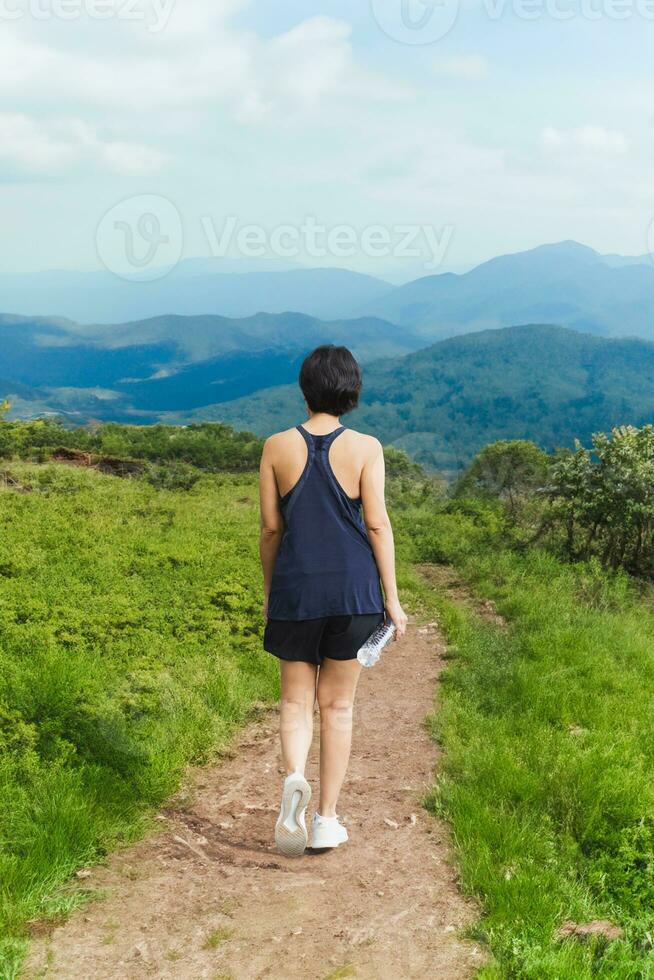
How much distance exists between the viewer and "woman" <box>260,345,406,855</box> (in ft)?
13.9

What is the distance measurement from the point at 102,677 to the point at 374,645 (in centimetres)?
345

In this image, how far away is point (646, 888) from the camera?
421 centimetres

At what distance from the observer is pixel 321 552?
13.8ft

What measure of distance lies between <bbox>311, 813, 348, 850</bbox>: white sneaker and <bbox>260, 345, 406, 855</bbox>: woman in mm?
187

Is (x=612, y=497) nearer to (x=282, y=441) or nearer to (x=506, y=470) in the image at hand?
(x=282, y=441)

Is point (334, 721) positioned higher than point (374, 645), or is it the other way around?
point (374, 645)

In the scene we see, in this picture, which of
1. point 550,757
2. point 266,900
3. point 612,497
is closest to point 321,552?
point 266,900

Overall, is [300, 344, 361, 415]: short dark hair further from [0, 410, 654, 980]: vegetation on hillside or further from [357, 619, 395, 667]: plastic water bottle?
[0, 410, 654, 980]: vegetation on hillside

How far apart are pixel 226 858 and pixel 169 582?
6934 millimetres

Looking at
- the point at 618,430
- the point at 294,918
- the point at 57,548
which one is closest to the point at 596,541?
the point at 618,430

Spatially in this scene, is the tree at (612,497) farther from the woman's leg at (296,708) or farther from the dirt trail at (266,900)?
the woman's leg at (296,708)

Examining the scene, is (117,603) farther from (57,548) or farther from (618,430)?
(618,430)

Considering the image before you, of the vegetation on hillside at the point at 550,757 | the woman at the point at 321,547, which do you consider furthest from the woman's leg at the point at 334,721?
the vegetation on hillside at the point at 550,757

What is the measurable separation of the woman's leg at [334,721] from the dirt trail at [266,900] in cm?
39
